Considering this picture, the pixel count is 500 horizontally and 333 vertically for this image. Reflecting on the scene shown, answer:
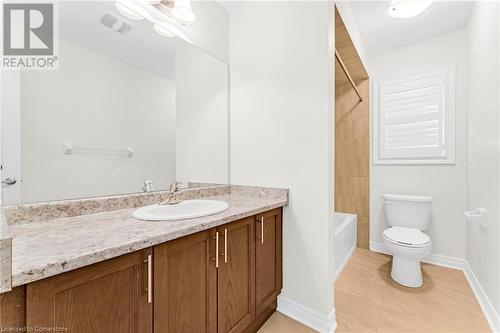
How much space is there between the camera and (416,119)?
244 cm

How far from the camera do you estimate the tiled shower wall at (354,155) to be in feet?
9.03

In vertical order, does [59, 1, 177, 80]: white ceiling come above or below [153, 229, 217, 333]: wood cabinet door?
above

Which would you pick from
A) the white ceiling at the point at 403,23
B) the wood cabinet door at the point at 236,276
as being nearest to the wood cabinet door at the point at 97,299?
the wood cabinet door at the point at 236,276

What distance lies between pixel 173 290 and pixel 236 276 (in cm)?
43

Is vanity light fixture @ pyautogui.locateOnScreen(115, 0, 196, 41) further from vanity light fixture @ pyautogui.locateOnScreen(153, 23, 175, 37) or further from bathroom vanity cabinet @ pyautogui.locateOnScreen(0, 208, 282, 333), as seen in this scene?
bathroom vanity cabinet @ pyautogui.locateOnScreen(0, 208, 282, 333)

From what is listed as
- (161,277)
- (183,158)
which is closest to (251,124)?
(183,158)

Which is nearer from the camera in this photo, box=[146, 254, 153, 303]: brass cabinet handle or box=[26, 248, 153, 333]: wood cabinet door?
box=[26, 248, 153, 333]: wood cabinet door

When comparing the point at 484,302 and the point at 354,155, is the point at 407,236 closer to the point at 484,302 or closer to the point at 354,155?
the point at 484,302

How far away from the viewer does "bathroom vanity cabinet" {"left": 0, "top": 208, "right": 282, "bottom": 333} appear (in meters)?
0.62

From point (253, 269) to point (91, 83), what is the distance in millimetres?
1419

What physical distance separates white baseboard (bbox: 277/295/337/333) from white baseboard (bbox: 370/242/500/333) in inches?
40.6

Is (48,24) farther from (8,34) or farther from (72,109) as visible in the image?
(72,109)

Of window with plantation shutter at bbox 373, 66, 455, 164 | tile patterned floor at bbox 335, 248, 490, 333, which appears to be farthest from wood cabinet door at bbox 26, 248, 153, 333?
window with plantation shutter at bbox 373, 66, 455, 164

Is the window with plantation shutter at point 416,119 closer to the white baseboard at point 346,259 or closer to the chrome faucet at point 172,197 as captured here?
the white baseboard at point 346,259
